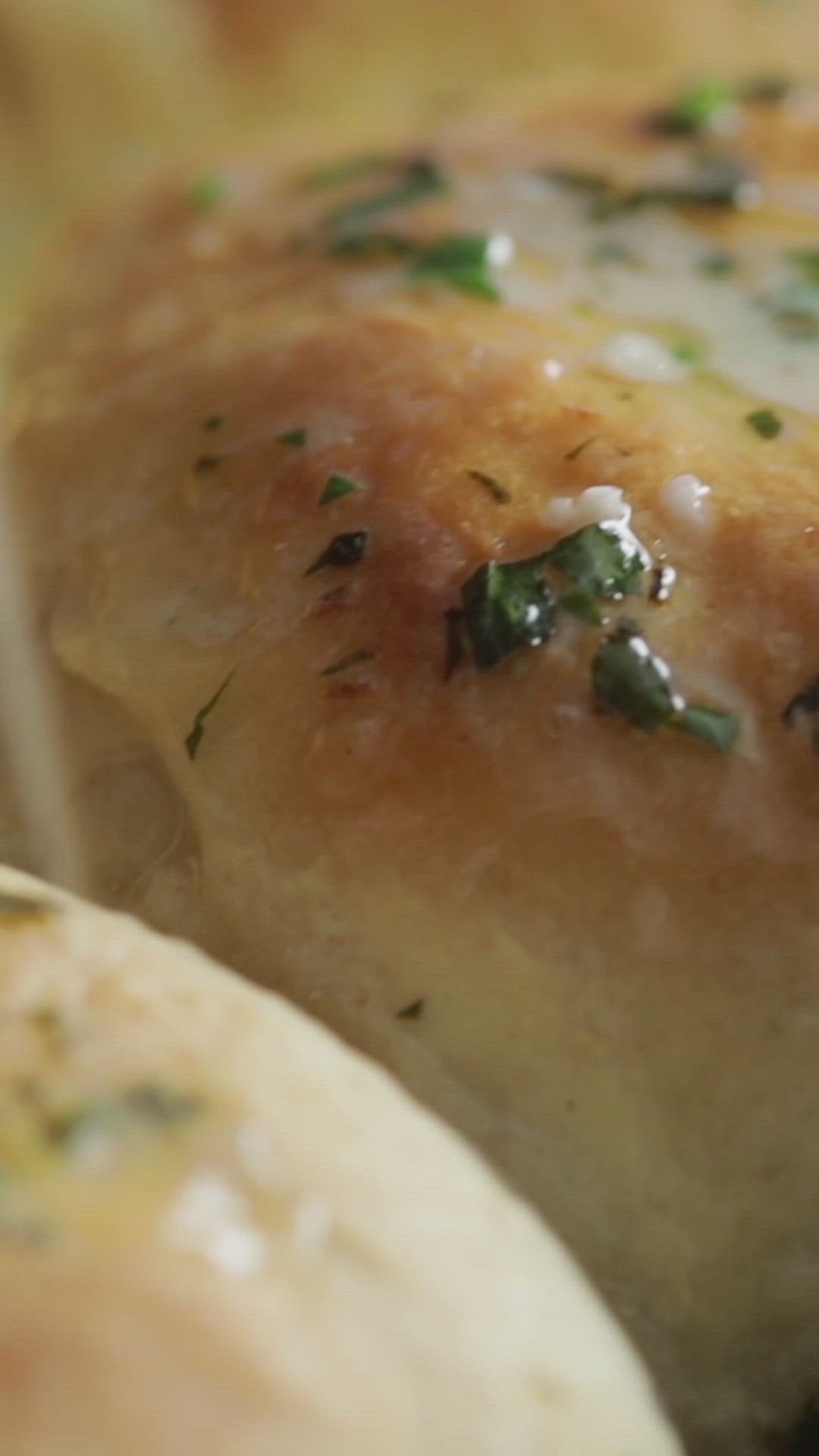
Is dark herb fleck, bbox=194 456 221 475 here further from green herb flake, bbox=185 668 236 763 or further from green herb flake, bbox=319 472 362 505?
green herb flake, bbox=185 668 236 763

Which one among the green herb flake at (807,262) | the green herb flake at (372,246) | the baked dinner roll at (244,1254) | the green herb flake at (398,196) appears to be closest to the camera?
the baked dinner roll at (244,1254)

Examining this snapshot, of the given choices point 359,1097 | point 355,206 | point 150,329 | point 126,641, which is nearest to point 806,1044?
point 359,1097

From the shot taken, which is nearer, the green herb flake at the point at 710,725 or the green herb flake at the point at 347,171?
the green herb flake at the point at 710,725

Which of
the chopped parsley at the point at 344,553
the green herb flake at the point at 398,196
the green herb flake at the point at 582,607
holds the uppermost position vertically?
the green herb flake at the point at 398,196

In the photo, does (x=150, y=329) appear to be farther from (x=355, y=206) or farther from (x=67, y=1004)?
(x=67, y=1004)

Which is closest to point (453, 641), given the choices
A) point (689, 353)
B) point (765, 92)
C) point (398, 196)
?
point (689, 353)

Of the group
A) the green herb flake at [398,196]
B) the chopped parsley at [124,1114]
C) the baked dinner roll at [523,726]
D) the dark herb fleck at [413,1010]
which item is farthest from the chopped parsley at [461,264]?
the chopped parsley at [124,1114]

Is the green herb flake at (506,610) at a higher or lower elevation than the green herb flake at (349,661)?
higher

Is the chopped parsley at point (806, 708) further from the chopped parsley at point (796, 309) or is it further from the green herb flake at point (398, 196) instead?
the green herb flake at point (398, 196)
